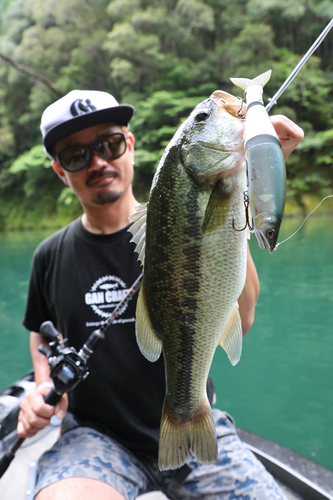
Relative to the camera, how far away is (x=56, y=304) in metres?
2.08

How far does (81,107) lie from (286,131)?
51.4 inches

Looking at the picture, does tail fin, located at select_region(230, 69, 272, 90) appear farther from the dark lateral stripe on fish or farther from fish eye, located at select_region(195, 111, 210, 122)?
the dark lateral stripe on fish

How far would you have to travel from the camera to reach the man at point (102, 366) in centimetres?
171

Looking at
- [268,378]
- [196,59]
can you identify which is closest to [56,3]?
[196,59]

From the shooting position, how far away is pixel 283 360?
16.2 ft

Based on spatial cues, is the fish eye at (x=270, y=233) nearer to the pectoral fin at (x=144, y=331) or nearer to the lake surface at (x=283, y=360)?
the pectoral fin at (x=144, y=331)

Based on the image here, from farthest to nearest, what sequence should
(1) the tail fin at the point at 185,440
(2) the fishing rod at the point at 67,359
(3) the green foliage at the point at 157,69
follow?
(3) the green foliage at the point at 157,69 < (2) the fishing rod at the point at 67,359 < (1) the tail fin at the point at 185,440

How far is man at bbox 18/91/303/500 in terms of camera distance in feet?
5.60

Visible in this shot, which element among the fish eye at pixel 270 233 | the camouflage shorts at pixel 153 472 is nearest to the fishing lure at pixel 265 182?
the fish eye at pixel 270 233

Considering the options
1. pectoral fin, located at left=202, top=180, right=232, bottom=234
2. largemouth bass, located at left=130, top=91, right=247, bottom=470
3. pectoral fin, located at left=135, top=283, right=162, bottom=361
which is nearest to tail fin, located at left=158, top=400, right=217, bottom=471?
largemouth bass, located at left=130, top=91, right=247, bottom=470

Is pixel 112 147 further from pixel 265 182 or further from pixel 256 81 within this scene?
pixel 265 182

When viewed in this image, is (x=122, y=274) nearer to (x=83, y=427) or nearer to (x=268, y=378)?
(x=83, y=427)

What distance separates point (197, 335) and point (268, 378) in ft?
12.7

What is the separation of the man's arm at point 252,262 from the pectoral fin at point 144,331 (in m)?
0.38
